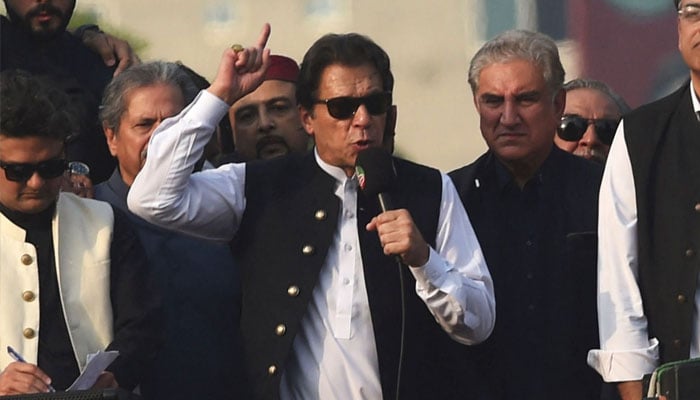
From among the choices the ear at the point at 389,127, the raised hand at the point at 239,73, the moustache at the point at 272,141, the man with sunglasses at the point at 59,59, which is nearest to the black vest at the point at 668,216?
the ear at the point at 389,127

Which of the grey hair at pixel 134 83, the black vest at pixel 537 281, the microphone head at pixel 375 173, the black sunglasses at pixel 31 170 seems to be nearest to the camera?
the microphone head at pixel 375 173

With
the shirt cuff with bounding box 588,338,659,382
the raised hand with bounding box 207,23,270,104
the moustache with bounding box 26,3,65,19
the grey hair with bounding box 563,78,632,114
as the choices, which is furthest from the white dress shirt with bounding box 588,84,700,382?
the moustache with bounding box 26,3,65,19

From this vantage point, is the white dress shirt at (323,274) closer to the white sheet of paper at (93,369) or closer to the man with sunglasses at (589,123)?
the white sheet of paper at (93,369)

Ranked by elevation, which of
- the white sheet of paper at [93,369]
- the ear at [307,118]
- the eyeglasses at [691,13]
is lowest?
the white sheet of paper at [93,369]

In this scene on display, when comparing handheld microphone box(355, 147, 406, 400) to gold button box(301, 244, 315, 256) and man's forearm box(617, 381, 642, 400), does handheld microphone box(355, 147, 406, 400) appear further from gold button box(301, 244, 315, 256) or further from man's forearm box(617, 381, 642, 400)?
man's forearm box(617, 381, 642, 400)

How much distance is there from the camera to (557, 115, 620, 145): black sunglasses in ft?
24.9

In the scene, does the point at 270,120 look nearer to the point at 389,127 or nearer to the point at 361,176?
the point at 389,127

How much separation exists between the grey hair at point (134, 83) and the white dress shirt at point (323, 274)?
2.75 feet

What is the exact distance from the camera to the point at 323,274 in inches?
237

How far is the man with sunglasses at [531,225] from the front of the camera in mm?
6484

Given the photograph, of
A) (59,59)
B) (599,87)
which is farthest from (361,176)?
(599,87)

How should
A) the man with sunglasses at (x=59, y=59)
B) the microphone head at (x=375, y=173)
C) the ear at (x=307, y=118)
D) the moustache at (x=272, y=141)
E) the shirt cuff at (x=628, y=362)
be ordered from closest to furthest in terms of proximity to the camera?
the microphone head at (x=375, y=173) → the shirt cuff at (x=628, y=362) → the ear at (x=307, y=118) → the man with sunglasses at (x=59, y=59) → the moustache at (x=272, y=141)

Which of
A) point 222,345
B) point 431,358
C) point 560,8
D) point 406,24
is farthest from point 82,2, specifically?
point 431,358

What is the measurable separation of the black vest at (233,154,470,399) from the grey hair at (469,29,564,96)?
852 mm
